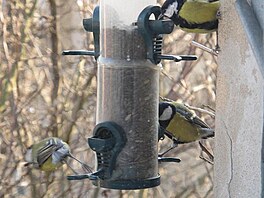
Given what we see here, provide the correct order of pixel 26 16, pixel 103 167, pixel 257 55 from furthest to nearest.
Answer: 1. pixel 26 16
2. pixel 103 167
3. pixel 257 55

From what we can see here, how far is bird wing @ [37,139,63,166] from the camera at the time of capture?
12.7 feet

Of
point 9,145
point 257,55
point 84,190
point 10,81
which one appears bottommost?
point 84,190

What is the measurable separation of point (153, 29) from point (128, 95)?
200 millimetres

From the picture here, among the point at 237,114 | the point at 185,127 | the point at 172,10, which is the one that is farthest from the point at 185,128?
the point at 237,114

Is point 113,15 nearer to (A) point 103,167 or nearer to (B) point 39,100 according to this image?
(A) point 103,167

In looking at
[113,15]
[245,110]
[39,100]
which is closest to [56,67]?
[39,100]

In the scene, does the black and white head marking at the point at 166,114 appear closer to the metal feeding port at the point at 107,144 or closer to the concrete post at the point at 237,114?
the metal feeding port at the point at 107,144

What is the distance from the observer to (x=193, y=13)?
8.01ft

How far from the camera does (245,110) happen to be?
1622 millimetres

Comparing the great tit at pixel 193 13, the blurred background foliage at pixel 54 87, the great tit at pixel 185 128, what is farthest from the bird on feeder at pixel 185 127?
the blurred background foliage at pixel 54 87

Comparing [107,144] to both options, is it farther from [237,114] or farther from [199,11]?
[199,11]

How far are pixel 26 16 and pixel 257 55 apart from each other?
9.53ft

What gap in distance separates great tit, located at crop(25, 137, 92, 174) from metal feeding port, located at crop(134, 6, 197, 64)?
191 cm

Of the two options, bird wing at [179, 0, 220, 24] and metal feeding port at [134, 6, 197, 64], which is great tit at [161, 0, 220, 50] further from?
metal feeding port at [134, 6, 197, 64]
